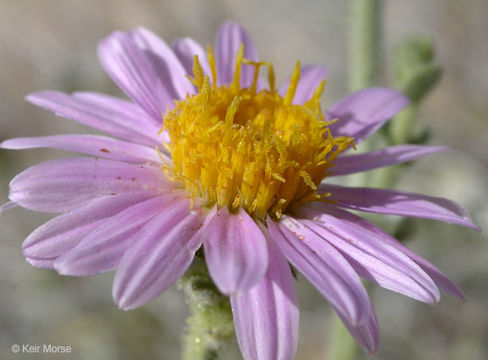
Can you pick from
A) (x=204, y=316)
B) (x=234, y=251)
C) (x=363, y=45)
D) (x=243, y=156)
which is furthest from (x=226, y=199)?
(x=363, y=45)

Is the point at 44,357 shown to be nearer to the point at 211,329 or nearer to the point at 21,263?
the point at 21,263

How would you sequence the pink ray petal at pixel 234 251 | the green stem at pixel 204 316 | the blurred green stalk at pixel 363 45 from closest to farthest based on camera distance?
the pink ray petal at pixel 234 251 < the green stem at pixel 204 316 < the blurred green stalk at pixel 363 45

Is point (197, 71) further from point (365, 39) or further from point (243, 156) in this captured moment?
point (365, 39)

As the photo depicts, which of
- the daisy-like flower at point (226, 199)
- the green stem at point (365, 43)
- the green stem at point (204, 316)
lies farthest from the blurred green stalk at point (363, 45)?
the green stem at point (204, 316)

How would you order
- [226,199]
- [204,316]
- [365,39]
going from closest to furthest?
[226,199]
[204,316]
[365,39]

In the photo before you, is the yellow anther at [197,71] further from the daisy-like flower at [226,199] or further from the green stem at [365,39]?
the green stem at [365,39]

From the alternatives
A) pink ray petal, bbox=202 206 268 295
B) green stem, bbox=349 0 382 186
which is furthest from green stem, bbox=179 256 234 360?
green stem, bbox=349 0 382 186
